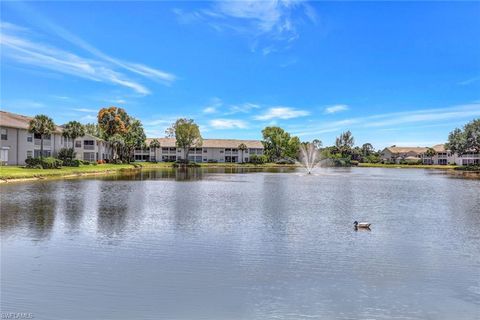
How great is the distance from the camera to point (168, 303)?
1075 cm

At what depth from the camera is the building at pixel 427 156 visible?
163125mm

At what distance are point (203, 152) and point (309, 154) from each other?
43767 millimetres

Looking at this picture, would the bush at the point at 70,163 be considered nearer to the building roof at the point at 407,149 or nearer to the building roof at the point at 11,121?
the building roof at the point at 11,121

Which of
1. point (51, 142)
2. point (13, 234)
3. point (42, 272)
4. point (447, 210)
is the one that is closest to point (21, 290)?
point (42, 272)

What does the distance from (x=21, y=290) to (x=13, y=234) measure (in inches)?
322

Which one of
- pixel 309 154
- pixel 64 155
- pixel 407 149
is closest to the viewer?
pixel 64 155

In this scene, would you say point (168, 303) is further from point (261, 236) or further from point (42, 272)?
point (261, 236)

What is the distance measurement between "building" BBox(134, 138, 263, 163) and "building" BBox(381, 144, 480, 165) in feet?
Result: 232

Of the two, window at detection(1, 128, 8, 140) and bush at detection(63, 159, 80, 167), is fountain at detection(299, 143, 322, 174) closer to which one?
bush at detection(63, 159, 80, 167)

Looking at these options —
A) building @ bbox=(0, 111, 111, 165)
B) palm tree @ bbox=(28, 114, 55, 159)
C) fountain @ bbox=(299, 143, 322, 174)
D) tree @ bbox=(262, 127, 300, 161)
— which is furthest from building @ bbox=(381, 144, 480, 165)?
palm tree @ bbox=(28, 114, 55, 159)

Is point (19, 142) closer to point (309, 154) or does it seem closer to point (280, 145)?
point (280, 145)

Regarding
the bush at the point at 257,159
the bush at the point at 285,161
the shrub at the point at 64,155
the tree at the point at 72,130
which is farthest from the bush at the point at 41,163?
the bush at the point at 285,161

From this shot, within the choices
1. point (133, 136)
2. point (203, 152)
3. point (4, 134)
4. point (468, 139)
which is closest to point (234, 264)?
point (4, 134)

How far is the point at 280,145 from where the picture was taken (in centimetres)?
15462
